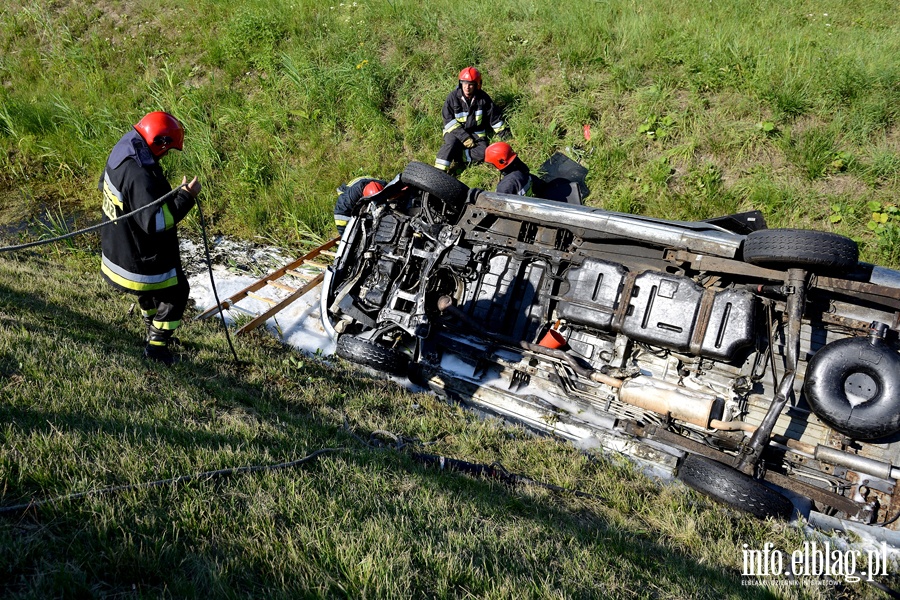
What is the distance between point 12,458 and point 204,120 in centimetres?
829

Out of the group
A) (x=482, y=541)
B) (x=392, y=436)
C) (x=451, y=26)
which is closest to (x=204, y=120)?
(x=451, y=26)

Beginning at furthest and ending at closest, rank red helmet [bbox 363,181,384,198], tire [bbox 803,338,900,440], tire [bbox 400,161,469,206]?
red helmet [bbox 363,181,384,198]
tire [bbox 400,161,469,206]
tire [bbox 803,338,900,440]

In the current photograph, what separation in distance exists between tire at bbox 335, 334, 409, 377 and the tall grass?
3.34 meters

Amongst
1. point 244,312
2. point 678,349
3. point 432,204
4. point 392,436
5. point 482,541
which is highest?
point 432,204

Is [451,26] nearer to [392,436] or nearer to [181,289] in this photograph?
[181,289]

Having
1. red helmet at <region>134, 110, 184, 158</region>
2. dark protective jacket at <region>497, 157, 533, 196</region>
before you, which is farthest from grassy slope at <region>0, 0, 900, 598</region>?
red helmet at <region>134, 110, 184, 158</region>

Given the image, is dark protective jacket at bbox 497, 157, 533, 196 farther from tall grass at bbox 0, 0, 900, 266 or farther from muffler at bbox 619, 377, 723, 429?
muffler at bbox 619, 377, 723, 429

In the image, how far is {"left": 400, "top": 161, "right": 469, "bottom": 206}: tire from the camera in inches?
218

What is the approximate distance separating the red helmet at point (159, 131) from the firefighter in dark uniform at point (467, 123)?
3992mm

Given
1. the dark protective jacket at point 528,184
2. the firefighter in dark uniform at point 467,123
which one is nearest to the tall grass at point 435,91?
the firefighter in dark uniform at point 467,123

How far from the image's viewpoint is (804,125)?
6.94 meters

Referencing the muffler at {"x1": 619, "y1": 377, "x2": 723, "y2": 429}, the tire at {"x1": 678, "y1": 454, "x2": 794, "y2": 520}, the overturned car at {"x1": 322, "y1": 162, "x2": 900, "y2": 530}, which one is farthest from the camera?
the muffler at {"x1": 619, "y1": 377, "x2": 723, "y2": 429}

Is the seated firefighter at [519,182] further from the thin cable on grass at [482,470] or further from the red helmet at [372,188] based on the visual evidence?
the thin cable on grass at [482,470]

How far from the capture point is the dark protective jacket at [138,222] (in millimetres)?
4418
